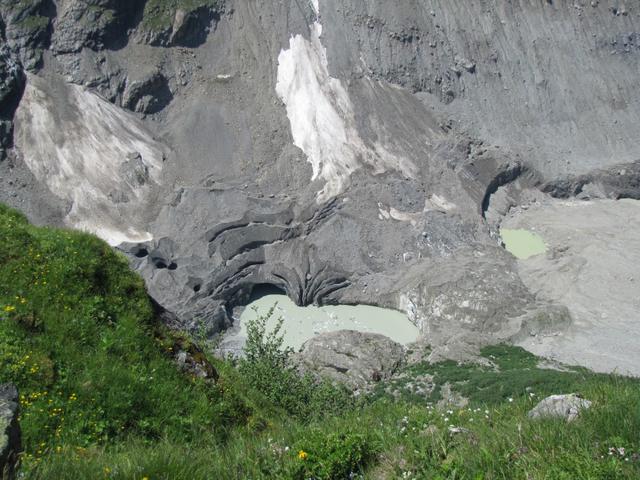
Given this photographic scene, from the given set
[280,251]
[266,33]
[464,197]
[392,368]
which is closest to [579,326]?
[392,368]

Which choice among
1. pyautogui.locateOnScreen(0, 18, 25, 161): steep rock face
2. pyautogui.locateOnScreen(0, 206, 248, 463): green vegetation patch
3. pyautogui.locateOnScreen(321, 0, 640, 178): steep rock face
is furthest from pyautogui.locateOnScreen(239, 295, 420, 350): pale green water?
pyautogui.locateOnScreen(0, 206, 248, 463): green vegetation patch

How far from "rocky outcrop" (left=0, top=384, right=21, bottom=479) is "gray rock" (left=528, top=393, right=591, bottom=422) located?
4010 millimetres

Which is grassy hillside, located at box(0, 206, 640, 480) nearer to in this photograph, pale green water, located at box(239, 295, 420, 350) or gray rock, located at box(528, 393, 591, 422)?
gray rock, located at box(528, 393, 591, 422)

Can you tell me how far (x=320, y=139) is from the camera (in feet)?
A: 114

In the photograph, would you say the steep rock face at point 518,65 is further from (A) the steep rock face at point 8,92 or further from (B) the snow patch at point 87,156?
(A) the steep rock face at point 8,92

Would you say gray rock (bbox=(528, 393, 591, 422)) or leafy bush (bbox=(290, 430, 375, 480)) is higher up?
leafy bush (bbox=(290, 430, 375, 480))

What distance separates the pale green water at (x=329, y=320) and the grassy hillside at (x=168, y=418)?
16.2m

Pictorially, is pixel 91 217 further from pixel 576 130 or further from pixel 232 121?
pixel 576 130

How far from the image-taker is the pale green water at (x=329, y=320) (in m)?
26.2

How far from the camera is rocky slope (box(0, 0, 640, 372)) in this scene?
28.7 meters

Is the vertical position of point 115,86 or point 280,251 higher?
point 115,86

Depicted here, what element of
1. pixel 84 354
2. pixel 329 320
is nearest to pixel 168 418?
pixel 84 354

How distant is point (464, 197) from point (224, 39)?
683 inches

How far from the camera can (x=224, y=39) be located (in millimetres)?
39250
